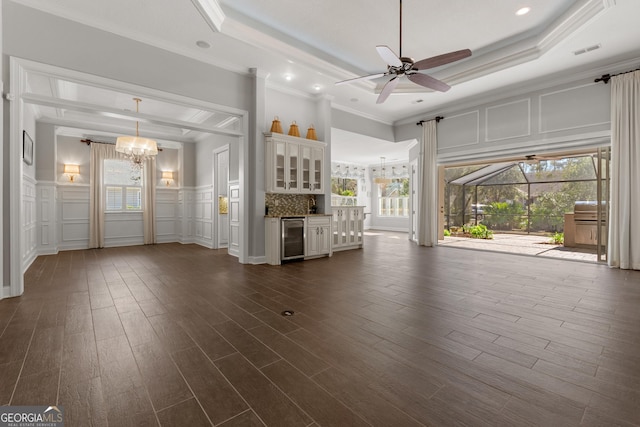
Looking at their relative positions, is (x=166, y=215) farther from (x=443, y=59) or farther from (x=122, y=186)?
(x=443, y=59)

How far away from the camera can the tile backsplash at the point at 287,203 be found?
226 inches

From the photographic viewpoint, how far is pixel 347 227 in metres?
6.85

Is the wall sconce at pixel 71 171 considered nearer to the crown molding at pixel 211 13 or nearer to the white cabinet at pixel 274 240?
the white cabinet at pixel 274 240

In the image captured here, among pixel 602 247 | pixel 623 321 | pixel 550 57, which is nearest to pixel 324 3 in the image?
pixel 550 57

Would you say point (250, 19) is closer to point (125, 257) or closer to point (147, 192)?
point (125, 257)

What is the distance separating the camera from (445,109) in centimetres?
708

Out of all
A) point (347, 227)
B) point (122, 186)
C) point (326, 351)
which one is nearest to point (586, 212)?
point (347, 227)

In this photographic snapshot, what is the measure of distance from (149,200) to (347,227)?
217 inches

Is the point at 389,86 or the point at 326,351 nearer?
the point at 326,351

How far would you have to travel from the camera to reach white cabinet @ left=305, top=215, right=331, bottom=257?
5.66 metres

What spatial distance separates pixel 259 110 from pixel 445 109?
4650mm

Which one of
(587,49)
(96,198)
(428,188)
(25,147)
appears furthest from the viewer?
(428,188)

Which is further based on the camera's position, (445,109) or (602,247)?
(445,109)

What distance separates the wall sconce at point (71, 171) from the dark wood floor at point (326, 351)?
3.94m
